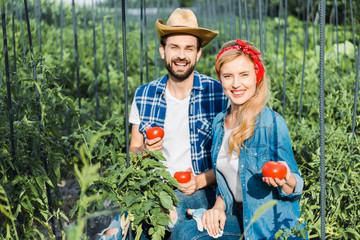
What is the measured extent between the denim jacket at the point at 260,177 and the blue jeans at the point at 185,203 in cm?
32

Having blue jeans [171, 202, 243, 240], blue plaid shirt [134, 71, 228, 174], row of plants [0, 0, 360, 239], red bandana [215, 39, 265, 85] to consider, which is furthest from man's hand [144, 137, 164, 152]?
red bandana [215, 39, 265, 85]

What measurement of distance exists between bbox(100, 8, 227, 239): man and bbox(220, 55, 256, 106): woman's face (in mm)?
392

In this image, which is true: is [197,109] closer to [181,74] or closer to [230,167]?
[181,74]

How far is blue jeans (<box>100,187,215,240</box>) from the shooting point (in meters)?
1.84

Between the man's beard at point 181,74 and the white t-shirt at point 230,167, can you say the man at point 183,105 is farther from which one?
the white t-shirt at point 230,167

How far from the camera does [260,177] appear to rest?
1.70 m

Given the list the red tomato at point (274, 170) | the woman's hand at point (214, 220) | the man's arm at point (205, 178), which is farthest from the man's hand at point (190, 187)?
the red tomato at point (274, 170)

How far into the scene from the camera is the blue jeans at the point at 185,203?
6.03 feet

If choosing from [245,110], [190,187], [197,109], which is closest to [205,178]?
[190,187]

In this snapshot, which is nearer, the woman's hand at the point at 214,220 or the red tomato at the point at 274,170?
the red tomato at the point at 274,170

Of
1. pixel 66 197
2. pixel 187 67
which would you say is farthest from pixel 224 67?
pixel 66 197

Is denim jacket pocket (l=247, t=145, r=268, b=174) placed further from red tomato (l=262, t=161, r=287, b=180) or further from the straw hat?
the straw hat

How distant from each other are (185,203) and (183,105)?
0.49m

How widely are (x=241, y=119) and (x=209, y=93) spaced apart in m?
0.43
